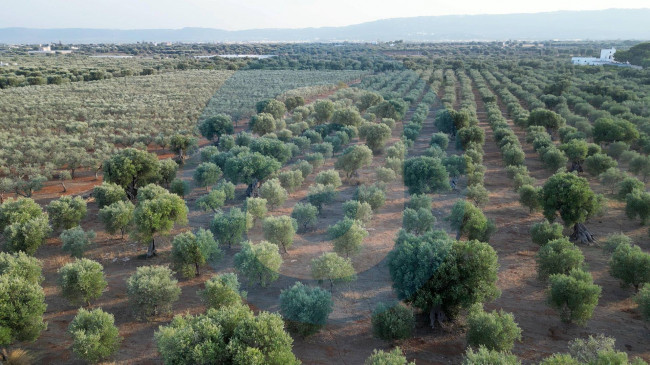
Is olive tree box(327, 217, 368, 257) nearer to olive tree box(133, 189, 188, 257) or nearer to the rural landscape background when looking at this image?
the rural landscape background

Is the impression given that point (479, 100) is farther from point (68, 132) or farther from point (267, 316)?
point (267, 316)

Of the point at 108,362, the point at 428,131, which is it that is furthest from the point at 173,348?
the point at 428,131

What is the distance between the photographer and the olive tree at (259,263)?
20812 mm

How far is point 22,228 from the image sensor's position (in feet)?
75.5

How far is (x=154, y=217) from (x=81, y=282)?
5515 millimetres

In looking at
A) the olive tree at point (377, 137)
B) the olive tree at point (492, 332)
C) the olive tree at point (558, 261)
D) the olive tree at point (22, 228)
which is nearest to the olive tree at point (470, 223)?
the olive tree at point (558, 261)

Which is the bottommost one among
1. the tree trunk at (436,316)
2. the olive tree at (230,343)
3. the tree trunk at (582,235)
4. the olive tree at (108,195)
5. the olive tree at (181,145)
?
the tree trunk at (436,316)

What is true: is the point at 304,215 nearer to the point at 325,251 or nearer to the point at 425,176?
the point at 325,251

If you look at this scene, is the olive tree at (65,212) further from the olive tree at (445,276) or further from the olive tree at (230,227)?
the olive tree at (445,276)

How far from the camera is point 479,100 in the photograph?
7812 cm

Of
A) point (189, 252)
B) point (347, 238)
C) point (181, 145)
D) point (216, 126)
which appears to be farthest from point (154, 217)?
point (216, 126)

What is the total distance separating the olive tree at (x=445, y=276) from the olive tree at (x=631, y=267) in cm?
768

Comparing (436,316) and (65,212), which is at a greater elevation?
(65,212)

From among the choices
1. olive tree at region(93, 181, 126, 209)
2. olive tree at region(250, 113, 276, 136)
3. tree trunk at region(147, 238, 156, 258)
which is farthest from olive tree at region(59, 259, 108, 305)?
olive tree at region(250, 113, 276, 136)
